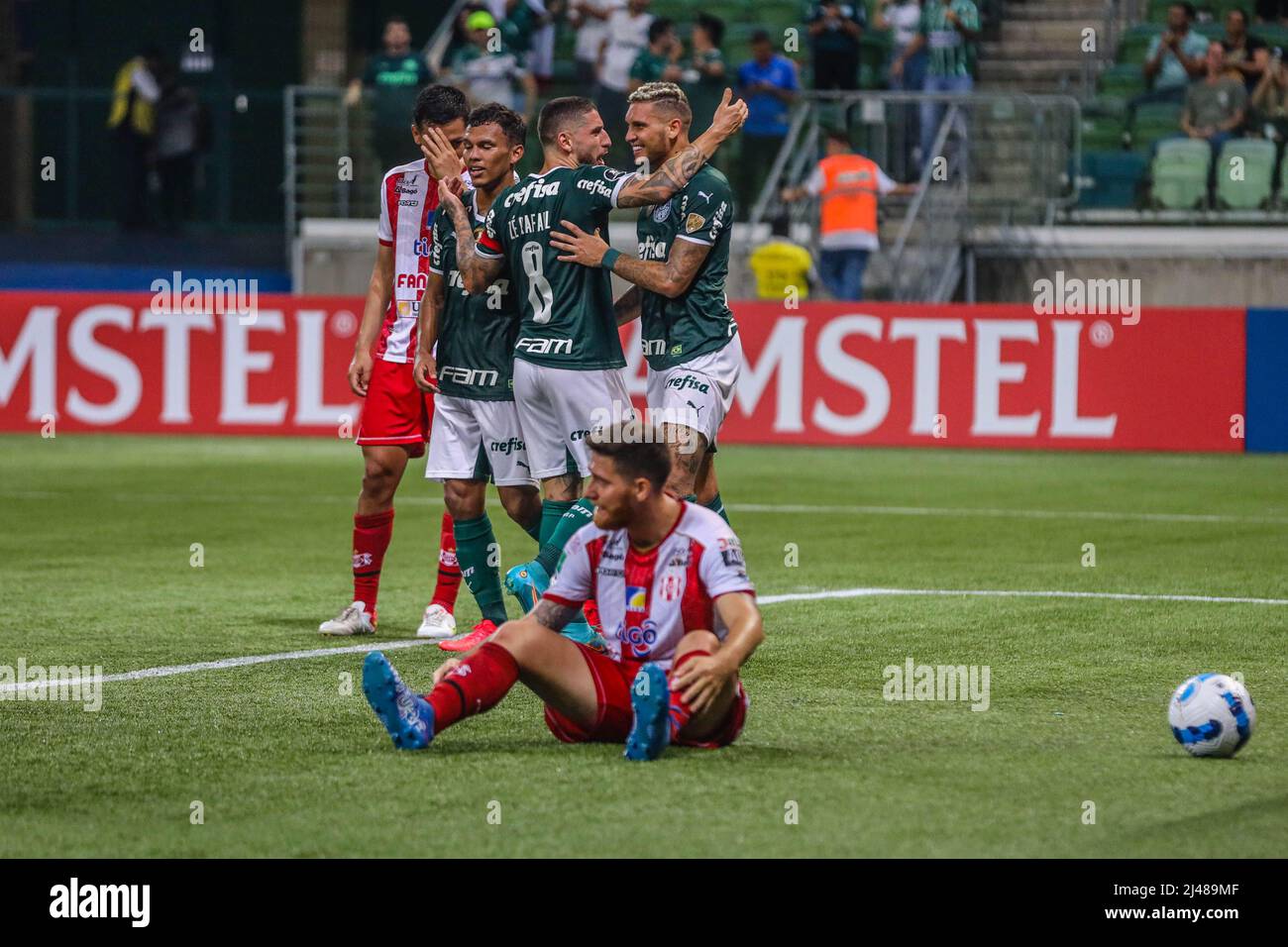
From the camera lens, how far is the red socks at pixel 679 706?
6.12m

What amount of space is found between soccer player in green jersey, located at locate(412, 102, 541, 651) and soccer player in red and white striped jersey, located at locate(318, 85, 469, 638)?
30 cm

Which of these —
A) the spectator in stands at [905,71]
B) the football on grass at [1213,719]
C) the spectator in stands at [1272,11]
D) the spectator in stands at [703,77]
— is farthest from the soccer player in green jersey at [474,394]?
the spectator in stands at [1272,11]

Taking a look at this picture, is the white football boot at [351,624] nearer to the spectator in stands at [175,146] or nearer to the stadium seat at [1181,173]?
the stadium seat at [1181,173]

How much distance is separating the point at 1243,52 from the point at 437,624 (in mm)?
14699

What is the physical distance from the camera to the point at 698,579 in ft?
20.7

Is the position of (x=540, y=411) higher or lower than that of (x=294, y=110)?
lower

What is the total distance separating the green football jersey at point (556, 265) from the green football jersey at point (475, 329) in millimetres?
278

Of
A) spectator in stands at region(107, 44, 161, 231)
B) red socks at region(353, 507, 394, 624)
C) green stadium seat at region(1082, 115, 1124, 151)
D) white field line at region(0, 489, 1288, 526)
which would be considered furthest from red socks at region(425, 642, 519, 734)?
spectator in stands at region(107, 44, 161, 231)

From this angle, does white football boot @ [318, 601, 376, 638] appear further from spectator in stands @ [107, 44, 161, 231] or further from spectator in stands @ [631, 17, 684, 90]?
spectator in stands @ [107, 44, 161, 231]

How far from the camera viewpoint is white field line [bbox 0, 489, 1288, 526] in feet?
46.3

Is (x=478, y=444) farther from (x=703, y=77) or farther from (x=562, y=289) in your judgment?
(x=703, y=77)
